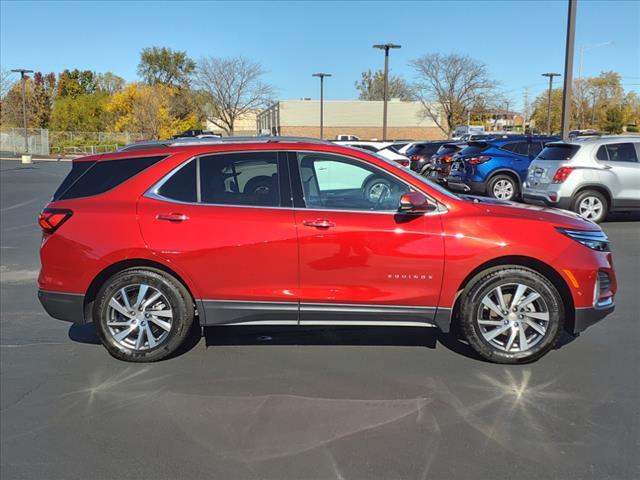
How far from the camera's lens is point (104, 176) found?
478 cm

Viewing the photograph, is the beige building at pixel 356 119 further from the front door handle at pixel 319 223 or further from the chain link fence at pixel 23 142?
the front door handle at pixel 319 223

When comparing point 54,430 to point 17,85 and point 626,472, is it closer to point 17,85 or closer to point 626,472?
point 626,472

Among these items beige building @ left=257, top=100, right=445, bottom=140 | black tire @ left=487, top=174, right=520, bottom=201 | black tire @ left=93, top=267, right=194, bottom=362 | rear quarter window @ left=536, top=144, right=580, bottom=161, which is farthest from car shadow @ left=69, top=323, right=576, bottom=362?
beige building @ left=257, top=100, right=445, bottom=140

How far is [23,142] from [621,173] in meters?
54.7

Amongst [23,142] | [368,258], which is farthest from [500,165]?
Result: [23,142]

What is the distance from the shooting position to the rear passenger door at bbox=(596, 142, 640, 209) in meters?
11.1

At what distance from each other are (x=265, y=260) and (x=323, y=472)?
5.93ft

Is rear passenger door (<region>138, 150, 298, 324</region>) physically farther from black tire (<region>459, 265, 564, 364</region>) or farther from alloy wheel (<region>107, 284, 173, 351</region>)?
black tire (<region>459, 265, 564, 364</region>)

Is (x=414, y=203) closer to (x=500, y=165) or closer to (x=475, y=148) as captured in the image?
(x=500, y=165)

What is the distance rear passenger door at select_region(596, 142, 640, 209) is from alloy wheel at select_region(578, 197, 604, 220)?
0.94 feet

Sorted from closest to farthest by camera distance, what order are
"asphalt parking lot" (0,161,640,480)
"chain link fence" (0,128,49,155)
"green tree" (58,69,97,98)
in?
"asphalt parking lot" (0,161,640,480) < "chain link fence" (0,128,49,155) < "green tree" (58,69,97,98)

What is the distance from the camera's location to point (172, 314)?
4625 millimetres

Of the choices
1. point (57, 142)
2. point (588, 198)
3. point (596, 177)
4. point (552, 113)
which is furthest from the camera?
point (552, 113)

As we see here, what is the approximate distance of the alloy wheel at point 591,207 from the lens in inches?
441
